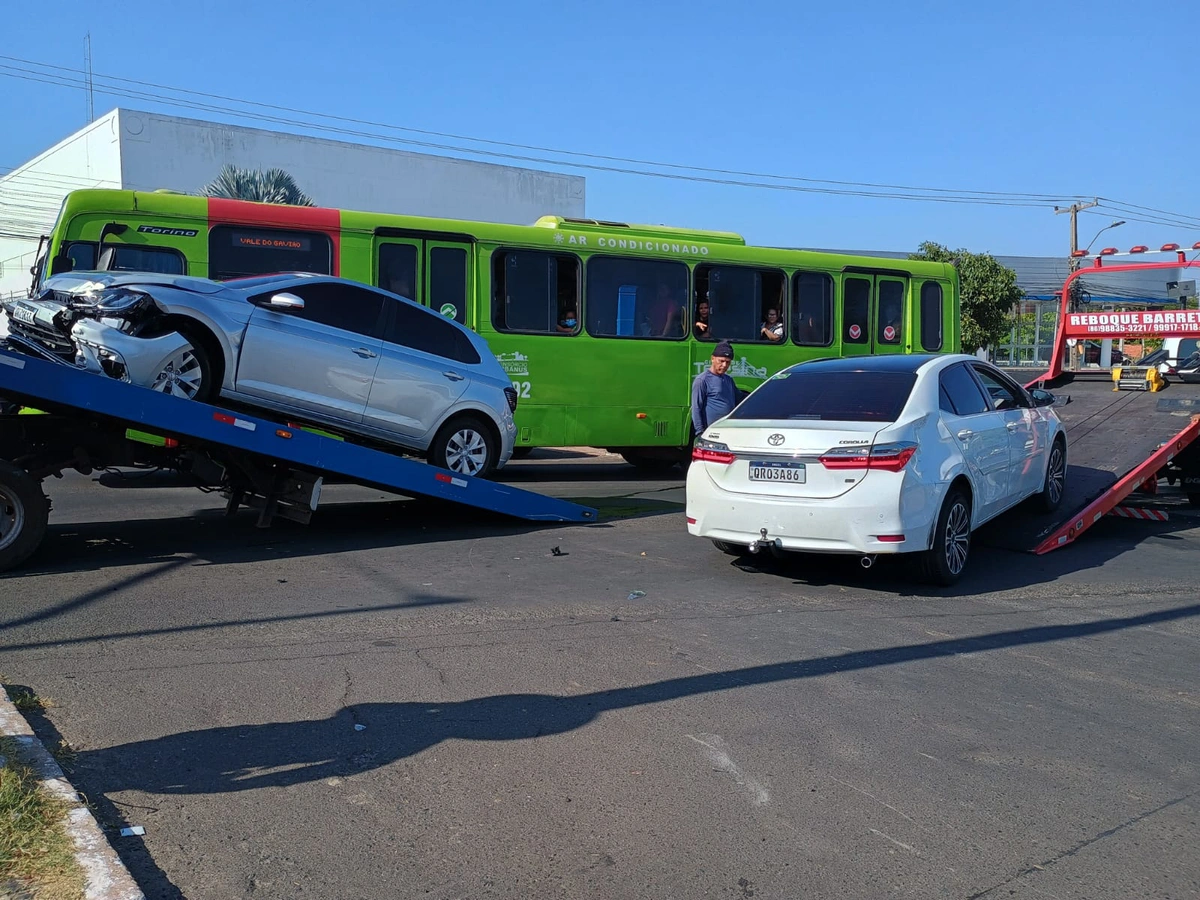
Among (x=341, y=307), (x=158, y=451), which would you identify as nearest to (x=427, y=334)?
(x=341, y=307)

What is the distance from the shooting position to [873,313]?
58.0 ft

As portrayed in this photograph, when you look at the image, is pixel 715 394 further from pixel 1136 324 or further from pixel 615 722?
pixel 615 722

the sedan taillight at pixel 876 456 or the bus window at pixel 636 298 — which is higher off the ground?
the bus window at pixel 636 298

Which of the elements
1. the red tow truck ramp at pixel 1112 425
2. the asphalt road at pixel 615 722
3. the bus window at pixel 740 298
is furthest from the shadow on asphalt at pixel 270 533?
the bus window at pixel 740 298

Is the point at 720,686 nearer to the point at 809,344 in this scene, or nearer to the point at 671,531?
the point at 671,531

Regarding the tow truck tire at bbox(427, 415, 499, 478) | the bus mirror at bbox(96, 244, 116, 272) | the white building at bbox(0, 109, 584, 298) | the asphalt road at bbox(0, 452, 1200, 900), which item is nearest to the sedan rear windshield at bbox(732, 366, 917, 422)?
the asphalt road at bbox(0, 452, 1200, 900)

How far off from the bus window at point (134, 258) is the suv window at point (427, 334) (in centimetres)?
323

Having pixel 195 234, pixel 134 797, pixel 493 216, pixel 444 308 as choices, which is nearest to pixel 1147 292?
pixel 493 216

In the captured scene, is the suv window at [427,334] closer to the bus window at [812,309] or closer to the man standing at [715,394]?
the man standing at [715,394]

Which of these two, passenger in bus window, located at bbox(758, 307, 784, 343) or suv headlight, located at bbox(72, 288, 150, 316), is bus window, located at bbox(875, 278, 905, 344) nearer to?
passenger in bus window, located at bbox(758, 307, 784, 343)

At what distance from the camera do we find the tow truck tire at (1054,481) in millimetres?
10070

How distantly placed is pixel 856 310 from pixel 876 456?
1073cm

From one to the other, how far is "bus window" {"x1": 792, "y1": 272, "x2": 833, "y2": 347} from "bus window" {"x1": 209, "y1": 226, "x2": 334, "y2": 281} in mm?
7314

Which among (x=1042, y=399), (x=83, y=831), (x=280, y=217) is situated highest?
(x=280, y=217)
